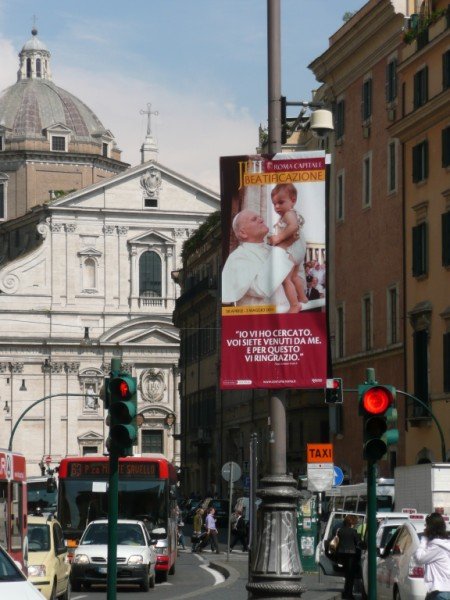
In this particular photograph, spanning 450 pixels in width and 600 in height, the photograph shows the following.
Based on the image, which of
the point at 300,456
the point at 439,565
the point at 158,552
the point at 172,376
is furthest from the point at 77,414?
the point at 439,565

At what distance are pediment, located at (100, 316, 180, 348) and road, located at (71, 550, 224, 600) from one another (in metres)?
62.9

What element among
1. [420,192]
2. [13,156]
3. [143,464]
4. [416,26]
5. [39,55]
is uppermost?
[39,55]

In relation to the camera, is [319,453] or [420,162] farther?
[420,162]

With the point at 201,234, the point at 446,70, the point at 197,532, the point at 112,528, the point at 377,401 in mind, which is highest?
the point at 201,234

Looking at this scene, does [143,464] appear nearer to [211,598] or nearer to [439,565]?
[211,598]

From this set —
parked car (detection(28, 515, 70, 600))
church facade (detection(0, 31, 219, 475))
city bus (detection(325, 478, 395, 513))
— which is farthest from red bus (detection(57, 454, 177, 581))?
church facade (detection(0, 31, 219, 475))

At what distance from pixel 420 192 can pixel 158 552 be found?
1604 cm

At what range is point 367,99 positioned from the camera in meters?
55.5

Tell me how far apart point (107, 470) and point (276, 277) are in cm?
1872

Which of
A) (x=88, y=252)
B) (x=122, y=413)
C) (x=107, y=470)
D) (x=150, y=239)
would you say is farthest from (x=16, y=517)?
(x=150, y=239)

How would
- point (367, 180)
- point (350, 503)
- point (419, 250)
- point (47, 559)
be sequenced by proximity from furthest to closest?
point (367, 180), point (419, 250), point (350, 503), point (47, 559)

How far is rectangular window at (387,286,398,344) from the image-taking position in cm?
5184

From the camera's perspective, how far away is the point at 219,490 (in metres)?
83.6

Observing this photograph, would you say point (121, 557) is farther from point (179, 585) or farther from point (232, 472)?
point (232, 472)
